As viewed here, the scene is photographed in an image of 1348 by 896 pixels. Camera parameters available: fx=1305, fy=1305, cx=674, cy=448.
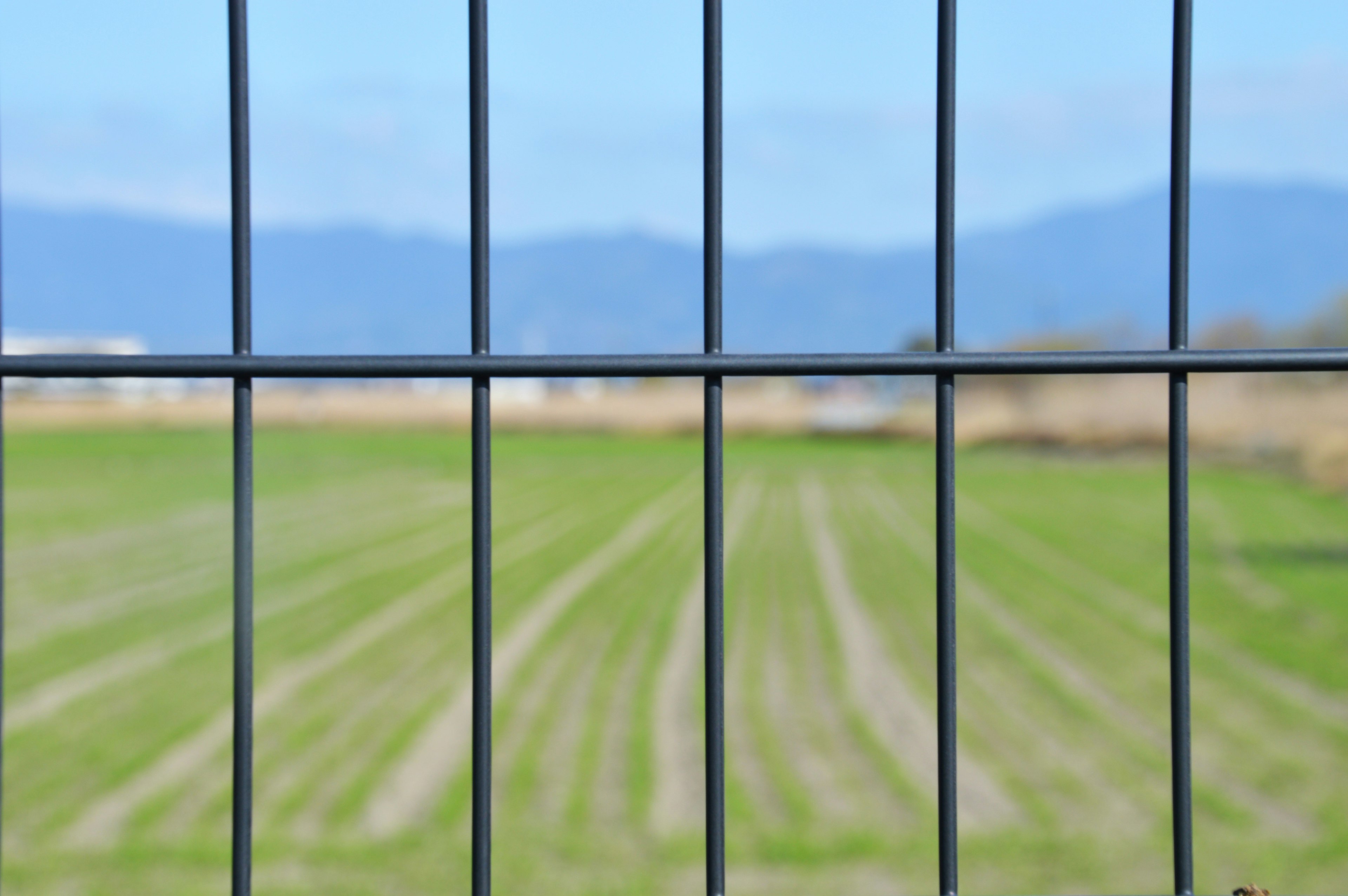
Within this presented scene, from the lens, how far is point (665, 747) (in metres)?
18.2

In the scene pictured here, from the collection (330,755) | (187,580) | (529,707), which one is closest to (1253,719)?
(529,707)

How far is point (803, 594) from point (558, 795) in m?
17.7

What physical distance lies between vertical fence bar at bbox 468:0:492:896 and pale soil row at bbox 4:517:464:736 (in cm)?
1665

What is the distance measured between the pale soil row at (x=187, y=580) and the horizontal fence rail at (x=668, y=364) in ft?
90.7

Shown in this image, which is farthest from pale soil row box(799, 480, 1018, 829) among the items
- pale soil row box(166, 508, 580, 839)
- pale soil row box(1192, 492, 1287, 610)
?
pale soil row box(1192, 492, 1287, 610)

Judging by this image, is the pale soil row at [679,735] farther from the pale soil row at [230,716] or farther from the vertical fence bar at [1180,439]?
the vertical fence bar at [1180,439]

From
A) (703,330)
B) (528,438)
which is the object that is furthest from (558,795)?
(528,438)

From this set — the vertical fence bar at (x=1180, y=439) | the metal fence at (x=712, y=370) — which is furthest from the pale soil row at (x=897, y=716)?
the metal fence at (x=712, y=370)

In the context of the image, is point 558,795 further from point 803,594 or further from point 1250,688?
point 803,594

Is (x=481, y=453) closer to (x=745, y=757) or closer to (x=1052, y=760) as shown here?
(x=745, y=757)

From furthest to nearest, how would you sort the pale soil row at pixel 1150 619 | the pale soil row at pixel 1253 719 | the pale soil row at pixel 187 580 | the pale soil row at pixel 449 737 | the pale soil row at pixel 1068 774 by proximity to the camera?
the pale soil row at pixel 187 580, the pale soil row at pixel 1150 619, the pale soil row at pixel 1253 719, the pale soil row at pixel 449 737, the pale soil row at pixel 1068 774

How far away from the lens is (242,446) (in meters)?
1.42

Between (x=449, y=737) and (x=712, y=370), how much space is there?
1911 cm

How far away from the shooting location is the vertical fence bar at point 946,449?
142 cm
